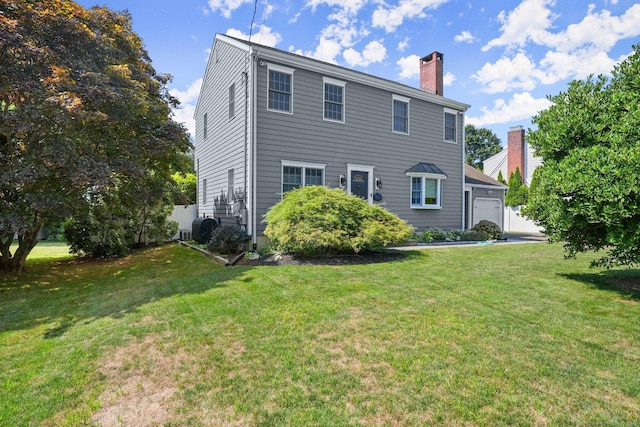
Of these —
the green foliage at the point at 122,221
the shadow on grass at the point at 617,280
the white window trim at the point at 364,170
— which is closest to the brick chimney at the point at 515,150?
the white window trim at the point at 364,170

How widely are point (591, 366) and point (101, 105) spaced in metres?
9.08

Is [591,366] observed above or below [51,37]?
below

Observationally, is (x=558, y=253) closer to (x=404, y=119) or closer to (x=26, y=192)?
(x=404, y=119)

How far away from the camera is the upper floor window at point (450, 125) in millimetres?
14688

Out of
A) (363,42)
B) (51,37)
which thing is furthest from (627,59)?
(51,37)

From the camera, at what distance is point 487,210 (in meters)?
16.9

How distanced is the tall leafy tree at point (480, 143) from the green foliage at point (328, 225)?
47983 mm

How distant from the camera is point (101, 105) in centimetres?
706

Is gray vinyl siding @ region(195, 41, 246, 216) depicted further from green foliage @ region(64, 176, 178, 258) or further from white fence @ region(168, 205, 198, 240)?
green foliage @ region(64, 176, 178, 258)

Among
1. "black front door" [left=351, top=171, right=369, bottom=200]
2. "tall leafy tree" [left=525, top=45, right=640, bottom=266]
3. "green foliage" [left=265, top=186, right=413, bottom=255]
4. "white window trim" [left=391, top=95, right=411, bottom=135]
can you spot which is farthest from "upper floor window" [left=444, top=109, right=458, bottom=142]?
"tall leafy tree" [left=525, top=45, right=640, bottom=266]

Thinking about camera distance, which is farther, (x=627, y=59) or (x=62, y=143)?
(x=62, y=143)

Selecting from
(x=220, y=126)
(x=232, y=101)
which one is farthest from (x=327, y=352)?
(x=220, y=126)

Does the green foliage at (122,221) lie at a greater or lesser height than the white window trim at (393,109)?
lesser

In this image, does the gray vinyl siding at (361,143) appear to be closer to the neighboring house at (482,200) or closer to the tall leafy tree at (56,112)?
the neighboring house at (482,200)
